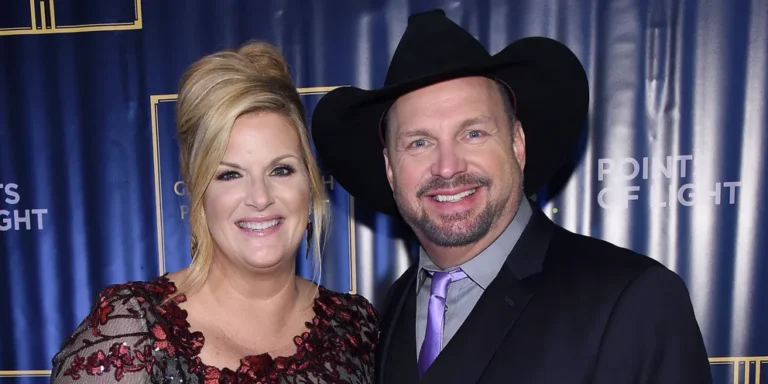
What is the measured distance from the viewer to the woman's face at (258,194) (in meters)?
1.92

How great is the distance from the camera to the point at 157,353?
1.78 m

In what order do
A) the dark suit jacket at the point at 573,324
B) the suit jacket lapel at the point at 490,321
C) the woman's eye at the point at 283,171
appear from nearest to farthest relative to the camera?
1. the dark suit jacket at the point at 573,324
2. the suit jacket lapel at the point at 490,321
3. the woman's eye at the point at 283,171

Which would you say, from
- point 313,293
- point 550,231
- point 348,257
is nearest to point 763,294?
point 550,231

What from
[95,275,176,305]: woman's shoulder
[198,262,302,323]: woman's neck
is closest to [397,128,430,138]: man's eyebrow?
[198,262,302,323]: woman's neck

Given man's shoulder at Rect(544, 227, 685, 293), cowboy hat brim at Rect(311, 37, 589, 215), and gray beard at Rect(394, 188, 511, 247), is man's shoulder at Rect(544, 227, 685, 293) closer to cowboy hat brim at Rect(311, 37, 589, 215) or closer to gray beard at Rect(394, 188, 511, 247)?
gray beard at Rect(394, 188, 511, 247)

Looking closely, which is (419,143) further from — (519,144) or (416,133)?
(519,144)

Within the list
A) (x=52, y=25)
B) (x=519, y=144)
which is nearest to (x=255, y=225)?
(x=519, y=144)

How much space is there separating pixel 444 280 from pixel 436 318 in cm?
15

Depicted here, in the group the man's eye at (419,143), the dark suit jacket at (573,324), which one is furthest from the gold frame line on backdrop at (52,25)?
the dark suit jacket at (573,324)

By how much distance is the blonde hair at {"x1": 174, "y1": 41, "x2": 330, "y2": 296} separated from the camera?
189 cm

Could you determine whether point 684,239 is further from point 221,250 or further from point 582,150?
point 221,250

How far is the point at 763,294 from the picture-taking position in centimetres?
318

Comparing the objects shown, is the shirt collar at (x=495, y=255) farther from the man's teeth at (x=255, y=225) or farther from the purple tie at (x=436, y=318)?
the man's teeth at (x=255, y=225)

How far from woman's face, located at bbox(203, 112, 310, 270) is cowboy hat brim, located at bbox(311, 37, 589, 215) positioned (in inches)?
10.0
